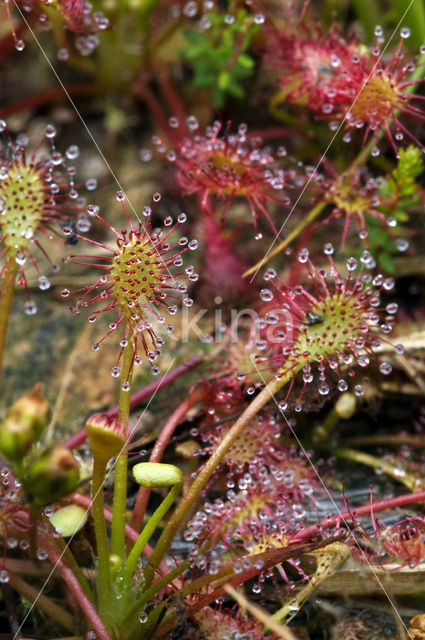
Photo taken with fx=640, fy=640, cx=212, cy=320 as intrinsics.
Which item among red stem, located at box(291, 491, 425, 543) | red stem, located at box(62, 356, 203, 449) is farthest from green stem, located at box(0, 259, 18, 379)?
red stem, located at box(291, 491, 425, 543)

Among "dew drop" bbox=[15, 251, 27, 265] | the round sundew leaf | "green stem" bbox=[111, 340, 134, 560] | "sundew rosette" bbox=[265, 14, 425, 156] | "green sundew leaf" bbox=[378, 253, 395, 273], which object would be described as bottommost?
the round sundew leaf

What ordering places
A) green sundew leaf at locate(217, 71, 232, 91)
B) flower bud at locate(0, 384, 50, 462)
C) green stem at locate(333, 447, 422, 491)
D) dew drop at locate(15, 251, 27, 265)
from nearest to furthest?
flower bud at locate(0, 384, 50, 462)
dew drop at locate(15, 251, 27, 265)
green stem at locate(333, 447, 422, 491)
green sundew leaf at locate(217, 71, 232, 91)

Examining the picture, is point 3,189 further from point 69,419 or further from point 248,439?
point 248,439

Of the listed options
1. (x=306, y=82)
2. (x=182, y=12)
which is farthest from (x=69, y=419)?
(x=182, y=12)

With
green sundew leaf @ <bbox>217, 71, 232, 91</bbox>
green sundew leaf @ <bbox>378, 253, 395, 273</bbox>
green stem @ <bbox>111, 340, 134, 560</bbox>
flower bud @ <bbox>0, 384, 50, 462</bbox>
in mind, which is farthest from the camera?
green sundew leaf @ <bbox>217, 71, 232, 91</bbox>

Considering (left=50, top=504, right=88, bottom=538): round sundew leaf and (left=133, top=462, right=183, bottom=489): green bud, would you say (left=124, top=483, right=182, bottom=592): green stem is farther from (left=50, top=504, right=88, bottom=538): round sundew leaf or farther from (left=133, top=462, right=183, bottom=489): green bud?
(left=50, top=504, right=88, bottom=538): round sundew leaf

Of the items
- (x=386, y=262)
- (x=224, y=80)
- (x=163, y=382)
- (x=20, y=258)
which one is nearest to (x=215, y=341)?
(x=163, y=382)

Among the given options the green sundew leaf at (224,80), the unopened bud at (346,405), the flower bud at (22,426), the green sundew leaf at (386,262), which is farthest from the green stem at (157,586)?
the green sundew leaf at (224,80)
